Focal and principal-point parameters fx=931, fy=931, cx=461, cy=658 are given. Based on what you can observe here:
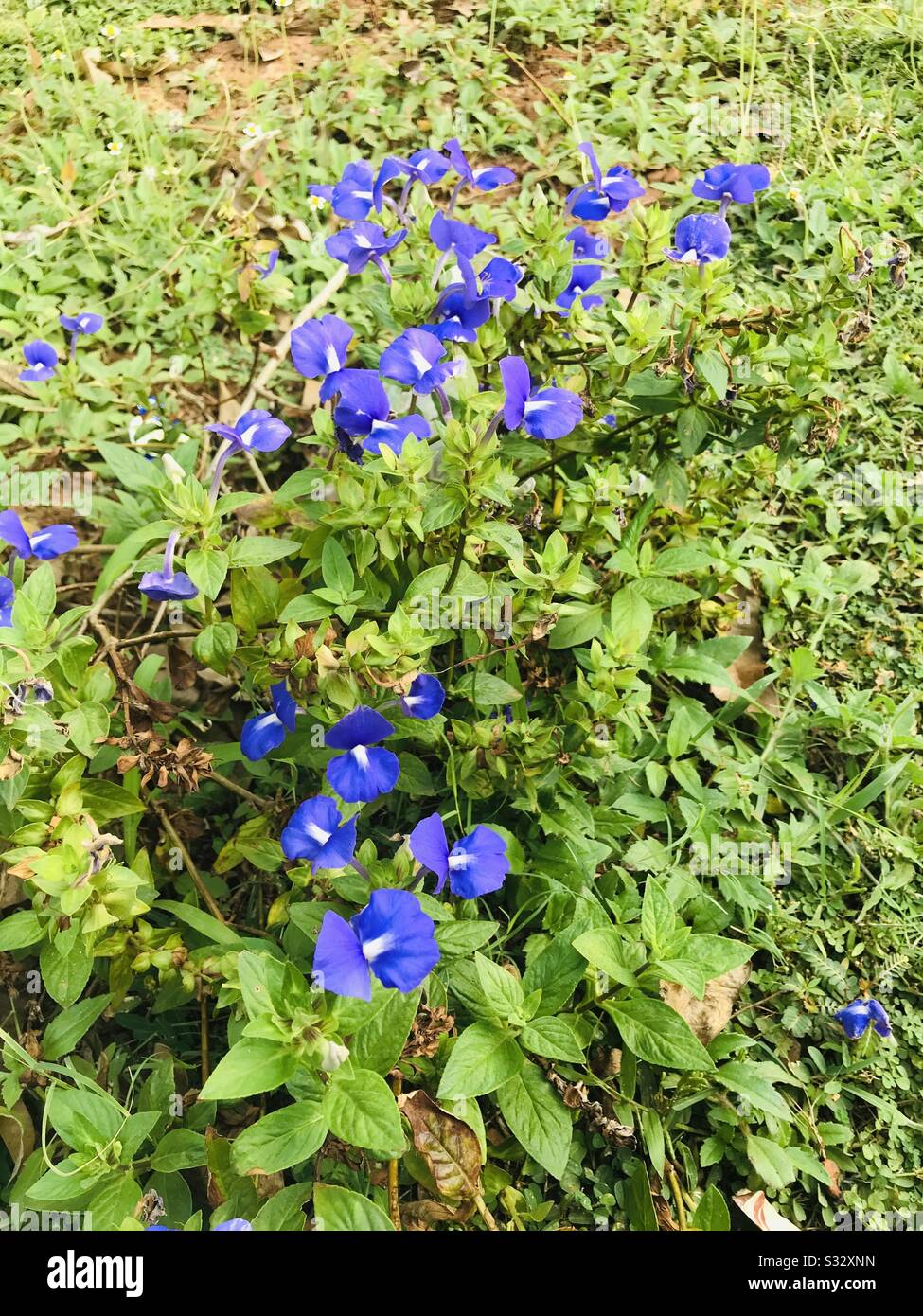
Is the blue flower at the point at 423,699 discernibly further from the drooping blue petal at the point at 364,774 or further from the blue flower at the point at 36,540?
the blue flower at the point at 36,540

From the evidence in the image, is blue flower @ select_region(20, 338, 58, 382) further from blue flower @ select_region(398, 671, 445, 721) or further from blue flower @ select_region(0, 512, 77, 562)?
blue flower @ select_region(398, 671, 445, 721)

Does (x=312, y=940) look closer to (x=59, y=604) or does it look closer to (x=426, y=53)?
(x=59, y=604)

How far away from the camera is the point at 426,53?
400 centimetres

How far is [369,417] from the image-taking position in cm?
187

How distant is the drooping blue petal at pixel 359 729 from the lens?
164 centimetres

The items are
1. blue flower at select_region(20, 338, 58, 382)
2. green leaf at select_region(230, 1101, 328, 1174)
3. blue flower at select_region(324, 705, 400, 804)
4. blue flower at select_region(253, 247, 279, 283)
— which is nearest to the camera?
green leaf at select_region(230, 1101, 328, 1174)

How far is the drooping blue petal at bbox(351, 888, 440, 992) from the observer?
4.55ft

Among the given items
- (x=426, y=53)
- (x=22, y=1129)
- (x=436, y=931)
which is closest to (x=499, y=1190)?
(x=436, y=931)

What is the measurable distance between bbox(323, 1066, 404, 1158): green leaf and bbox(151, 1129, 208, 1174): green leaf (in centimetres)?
46

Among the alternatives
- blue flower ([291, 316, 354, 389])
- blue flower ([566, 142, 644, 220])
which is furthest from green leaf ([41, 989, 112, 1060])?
blue flower ([566, 142, 644, 220])

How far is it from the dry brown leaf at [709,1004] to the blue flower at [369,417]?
53.6 inches

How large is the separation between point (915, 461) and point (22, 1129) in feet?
10.00

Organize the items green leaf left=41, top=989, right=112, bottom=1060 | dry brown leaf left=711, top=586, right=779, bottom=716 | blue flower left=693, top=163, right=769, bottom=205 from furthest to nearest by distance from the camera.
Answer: dry brown leaf left=711, top=586, right=779, bottom=716
blue flower left=693, top=163, right=769, bottom=205
green leaf left=41, top=989, right=112, bottom=1060

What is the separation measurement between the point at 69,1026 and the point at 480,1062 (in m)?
0.86
